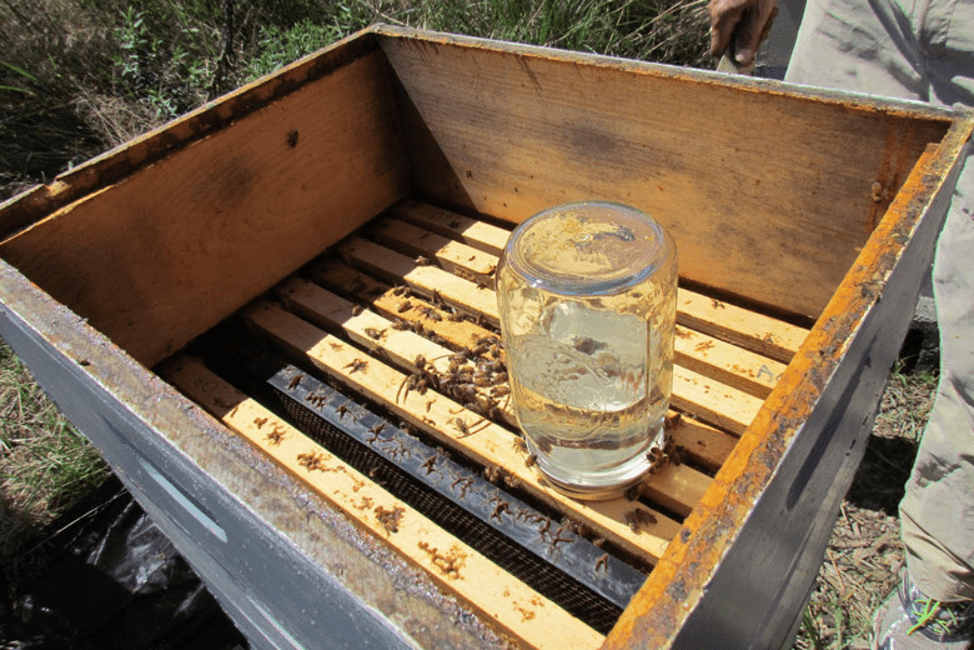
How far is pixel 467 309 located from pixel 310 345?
1.10ft

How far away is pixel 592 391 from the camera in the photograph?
115cm

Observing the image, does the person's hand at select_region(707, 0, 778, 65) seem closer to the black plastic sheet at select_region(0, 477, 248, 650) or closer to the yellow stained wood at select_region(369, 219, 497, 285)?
the yellow stained wood at select_region(369, 219, 497, 285)

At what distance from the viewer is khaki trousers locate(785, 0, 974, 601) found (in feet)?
4.93

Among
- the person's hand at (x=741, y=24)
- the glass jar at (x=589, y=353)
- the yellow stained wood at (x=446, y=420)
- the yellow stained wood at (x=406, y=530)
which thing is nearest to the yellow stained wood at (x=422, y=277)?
the yellow stained wood at (x=446, y=420)

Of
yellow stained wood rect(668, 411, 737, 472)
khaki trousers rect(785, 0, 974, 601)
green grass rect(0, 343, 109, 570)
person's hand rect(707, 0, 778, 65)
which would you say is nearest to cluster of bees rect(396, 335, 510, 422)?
yellow stained wood rect(668, 411, 737, 472)

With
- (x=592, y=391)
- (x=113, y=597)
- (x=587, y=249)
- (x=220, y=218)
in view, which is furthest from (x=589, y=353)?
(x=113, y=597)

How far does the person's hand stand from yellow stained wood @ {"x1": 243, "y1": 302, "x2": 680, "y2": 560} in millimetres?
1018

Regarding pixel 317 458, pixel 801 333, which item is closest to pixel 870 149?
pixel 801 333

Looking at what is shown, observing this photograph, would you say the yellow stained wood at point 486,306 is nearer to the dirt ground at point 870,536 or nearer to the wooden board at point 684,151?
the wooden board at point 684,151

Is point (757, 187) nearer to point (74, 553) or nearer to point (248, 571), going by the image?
point (248, 571)

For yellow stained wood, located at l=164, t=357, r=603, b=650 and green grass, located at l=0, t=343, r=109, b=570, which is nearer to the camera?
yellow stained wood, located at l=164, t=357, r=603, b=650

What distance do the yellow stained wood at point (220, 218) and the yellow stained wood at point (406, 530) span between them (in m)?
0.19

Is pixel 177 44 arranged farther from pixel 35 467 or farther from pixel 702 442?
pixel 702 442

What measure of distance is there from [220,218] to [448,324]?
531 mm
